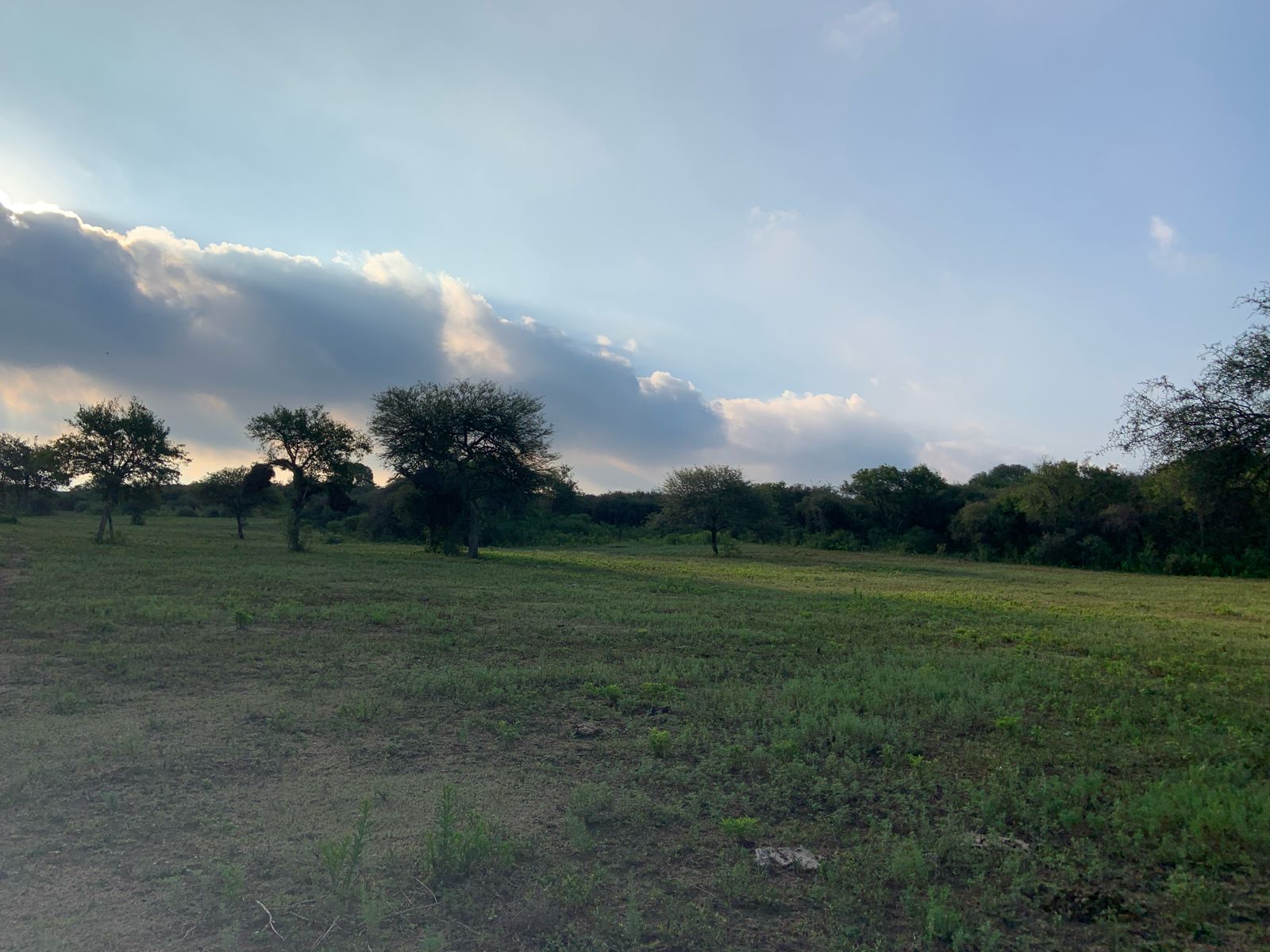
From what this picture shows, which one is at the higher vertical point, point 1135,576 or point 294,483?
point 294,483

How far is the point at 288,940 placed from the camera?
142 inches

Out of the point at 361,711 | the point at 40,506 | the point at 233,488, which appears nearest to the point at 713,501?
the point at 233,488

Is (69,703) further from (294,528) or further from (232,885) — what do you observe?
(294,528)

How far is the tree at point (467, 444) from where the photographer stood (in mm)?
36969

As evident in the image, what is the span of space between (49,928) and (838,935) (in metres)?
3.78

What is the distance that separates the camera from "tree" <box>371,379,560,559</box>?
36969 mm

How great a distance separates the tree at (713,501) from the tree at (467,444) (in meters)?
12.6

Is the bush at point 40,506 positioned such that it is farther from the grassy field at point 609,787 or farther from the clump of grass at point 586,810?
the clump of grass at point 586,810

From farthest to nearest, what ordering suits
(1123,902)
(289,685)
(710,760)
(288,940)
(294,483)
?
1. (294,483)
2. (289,685)
3. (710,760)
4. (1123,902)
5. (288,940)

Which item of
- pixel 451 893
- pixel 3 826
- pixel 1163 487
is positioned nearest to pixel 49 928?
pixel 3 826

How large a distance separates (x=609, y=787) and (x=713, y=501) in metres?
42.4

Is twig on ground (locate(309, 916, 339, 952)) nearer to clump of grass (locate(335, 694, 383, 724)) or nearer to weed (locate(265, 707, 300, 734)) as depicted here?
weed (locate(265, 707, 300, 734))

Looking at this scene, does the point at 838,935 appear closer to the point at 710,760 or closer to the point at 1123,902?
A: the point at 1123,902

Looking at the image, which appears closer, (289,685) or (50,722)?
(50,722)
